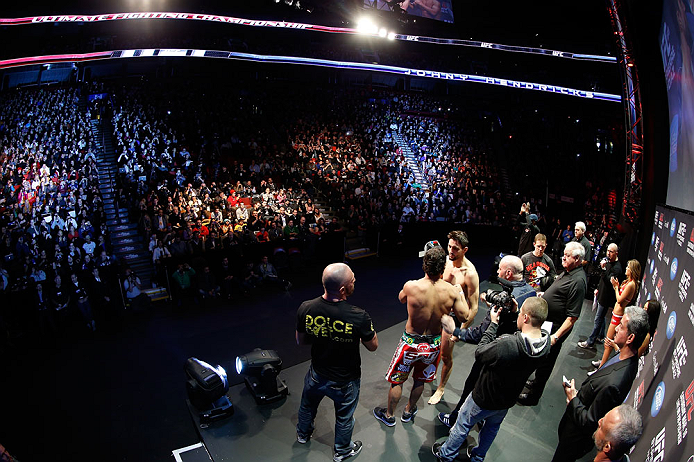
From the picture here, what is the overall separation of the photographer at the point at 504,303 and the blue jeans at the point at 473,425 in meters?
0.32

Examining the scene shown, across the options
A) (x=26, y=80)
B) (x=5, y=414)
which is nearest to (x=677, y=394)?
(x=5, y=414)

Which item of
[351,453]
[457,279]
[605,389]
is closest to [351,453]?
[351,453]

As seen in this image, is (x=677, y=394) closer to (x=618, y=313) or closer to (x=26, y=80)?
(x=618, y=313)

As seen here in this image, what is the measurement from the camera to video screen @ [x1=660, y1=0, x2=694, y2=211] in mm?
4406

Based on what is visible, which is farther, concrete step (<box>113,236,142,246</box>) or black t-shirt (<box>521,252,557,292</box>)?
concrete step (<box>113,236,142,246</box>)

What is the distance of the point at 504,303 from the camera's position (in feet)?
10.5

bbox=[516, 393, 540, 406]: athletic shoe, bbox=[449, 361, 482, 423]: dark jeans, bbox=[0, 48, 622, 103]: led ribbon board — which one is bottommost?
bbox=[516, 393, 540, 406]: athletic shoe

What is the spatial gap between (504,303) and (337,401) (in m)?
1.70

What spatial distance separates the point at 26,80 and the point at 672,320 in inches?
1157

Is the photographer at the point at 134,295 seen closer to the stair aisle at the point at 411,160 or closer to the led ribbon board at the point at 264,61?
the led ribbon board at the point at 264,61

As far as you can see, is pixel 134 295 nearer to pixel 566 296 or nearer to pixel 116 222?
pixel 116 222

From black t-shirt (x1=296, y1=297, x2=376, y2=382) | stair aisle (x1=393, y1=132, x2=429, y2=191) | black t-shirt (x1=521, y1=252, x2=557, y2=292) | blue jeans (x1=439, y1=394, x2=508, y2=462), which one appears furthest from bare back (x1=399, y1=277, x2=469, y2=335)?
stair aisle (x1=393, y1=132, x2=429, y2=191)

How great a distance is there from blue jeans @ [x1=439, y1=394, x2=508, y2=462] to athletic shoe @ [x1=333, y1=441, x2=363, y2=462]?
79cm

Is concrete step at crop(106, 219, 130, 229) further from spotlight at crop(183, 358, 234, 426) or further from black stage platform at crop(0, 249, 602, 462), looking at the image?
spotlight at crop(183, 358, 234, 426)
